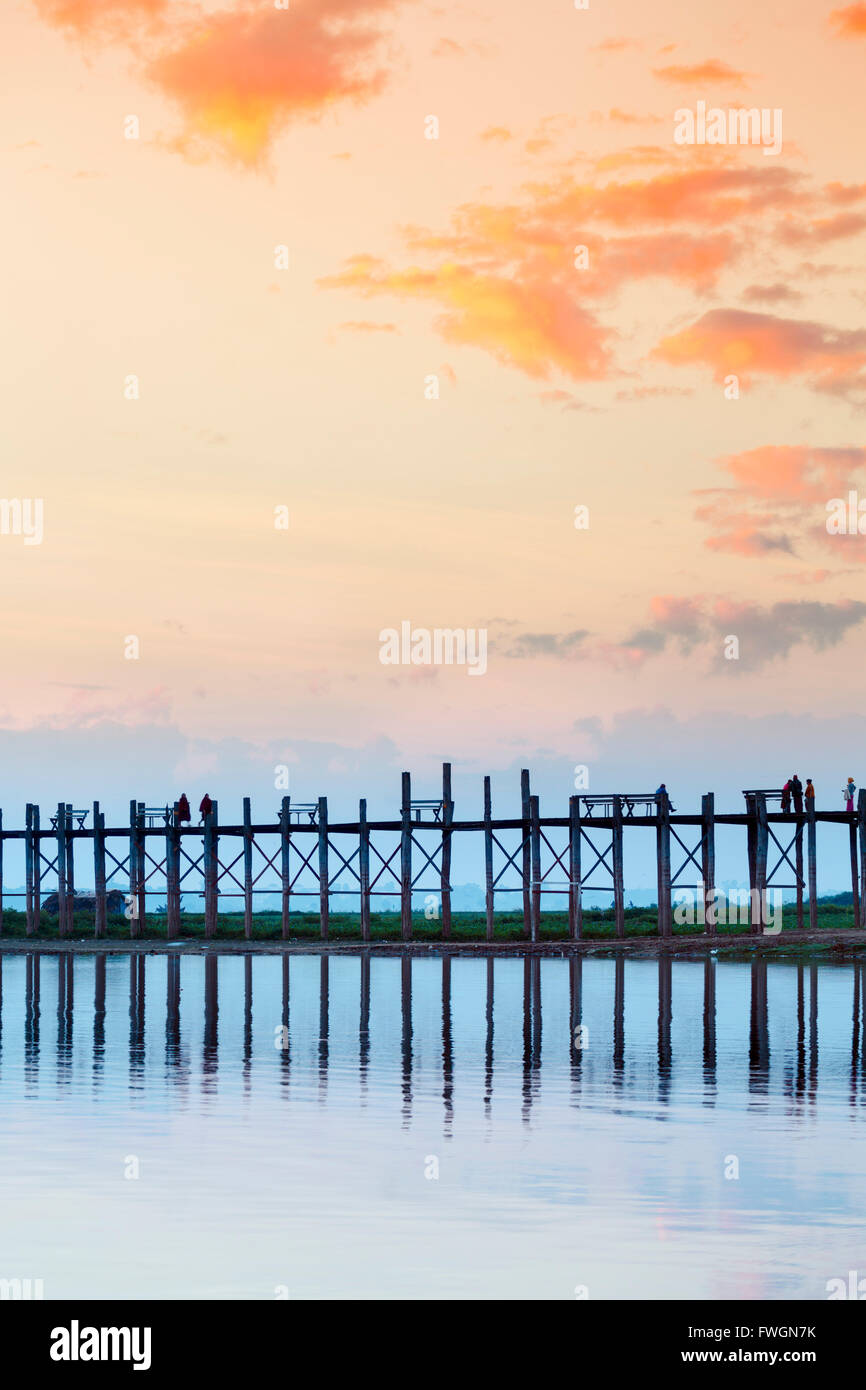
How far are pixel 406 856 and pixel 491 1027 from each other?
77.1ft

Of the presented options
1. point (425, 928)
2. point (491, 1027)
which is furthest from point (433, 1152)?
point (425, 928)

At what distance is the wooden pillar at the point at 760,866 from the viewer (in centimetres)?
4550

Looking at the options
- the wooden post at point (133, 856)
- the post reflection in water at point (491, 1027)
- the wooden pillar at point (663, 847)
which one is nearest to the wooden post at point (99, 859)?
the wooden post at point (133, 856)

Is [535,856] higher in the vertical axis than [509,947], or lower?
higher

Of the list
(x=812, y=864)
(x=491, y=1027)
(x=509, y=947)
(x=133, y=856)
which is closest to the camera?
(x=491, y=1027)

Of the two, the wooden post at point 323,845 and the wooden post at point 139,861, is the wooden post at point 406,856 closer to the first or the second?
the wooden post at point 323,845

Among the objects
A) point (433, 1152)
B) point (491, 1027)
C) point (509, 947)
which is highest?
point (433, 1152)

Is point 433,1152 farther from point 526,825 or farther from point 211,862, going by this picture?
point 211,862

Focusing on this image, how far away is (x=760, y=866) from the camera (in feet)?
150

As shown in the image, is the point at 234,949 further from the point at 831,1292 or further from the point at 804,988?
the point at 831,1292

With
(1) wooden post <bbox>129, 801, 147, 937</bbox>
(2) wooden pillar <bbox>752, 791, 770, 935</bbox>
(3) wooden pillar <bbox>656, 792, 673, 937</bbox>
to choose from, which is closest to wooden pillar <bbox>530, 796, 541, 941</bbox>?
(3) wooden pillar <bbox>656, 792, 673, 937</bbox>

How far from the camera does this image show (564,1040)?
26484mm

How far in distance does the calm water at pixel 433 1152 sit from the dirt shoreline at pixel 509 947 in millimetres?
13682
